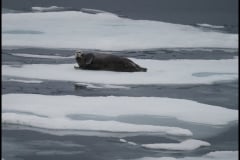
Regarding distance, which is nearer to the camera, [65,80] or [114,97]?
[114,97]

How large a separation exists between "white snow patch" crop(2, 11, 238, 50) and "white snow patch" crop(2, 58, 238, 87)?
3.16 meters

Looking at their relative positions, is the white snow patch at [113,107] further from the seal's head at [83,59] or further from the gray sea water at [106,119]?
the seal's head at [83,59]

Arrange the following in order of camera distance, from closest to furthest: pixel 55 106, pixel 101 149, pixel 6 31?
pixel 101 149
pixel 55 106
pixel 6 31

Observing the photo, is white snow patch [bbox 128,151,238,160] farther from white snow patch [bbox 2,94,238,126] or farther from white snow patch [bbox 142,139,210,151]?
white snow patch [bbox 2,94,238,126]

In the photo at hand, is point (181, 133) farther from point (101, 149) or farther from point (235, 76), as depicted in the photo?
point (235, 76)

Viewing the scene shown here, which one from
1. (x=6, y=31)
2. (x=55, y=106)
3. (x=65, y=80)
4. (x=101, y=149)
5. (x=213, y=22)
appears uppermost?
(x=213, y=22)

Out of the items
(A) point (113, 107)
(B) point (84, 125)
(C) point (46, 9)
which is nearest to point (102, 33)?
(C) point (46, 9)

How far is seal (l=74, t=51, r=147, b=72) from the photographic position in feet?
31.8

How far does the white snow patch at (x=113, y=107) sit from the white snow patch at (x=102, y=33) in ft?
20.1

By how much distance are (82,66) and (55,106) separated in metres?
2.99

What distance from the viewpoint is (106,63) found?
9734 mm

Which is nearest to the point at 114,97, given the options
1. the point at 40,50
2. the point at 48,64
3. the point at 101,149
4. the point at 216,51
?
the point at 101,149

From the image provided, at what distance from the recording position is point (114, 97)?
7.48 meters

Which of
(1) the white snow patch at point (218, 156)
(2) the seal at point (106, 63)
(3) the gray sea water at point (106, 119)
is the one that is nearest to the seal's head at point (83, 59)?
(2) the seal at point (106, 63)
